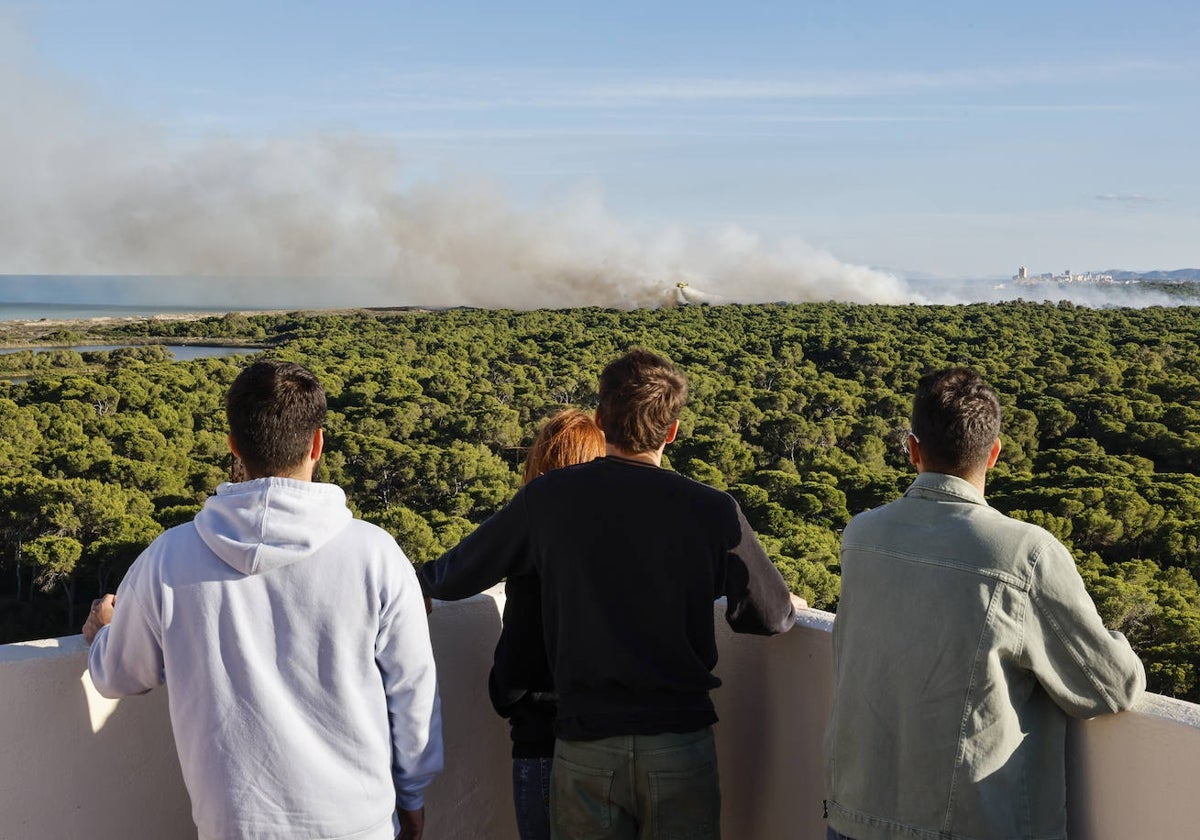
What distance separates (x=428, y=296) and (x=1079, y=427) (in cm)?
6452

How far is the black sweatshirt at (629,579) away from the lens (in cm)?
221

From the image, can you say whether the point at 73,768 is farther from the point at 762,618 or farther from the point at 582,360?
the point at 582,360

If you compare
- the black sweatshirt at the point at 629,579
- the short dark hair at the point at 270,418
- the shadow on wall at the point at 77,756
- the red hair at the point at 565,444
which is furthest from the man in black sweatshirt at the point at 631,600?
the shadow on wall at the point at 77,756

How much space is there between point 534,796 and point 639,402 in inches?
37.5

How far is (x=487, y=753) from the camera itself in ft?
9.49

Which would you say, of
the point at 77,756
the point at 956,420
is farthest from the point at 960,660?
the point at 77,756

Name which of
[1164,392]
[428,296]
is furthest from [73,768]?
[428,296]

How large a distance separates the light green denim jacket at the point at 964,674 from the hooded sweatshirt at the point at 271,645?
35.9 inches

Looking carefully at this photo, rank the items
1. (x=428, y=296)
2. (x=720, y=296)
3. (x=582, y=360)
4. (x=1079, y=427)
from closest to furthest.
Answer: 1. (x=1079, y=427)
2. (x=582, y=360)
3. (x=720, y=296)
4. (x=428, y=296)

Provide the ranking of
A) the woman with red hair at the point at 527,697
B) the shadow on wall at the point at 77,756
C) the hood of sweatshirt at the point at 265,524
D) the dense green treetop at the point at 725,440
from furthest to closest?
the dense green treetop at the point at 725,440, the woman with red hair at the point at 527,697, the shadow on wall at the point at 77,756, the hood of sweatshirt at the point at 265,524

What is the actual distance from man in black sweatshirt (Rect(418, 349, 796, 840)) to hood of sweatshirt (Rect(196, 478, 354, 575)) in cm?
46

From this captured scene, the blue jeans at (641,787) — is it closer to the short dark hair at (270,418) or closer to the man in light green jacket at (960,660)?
the man in light green jacket at (960,660)

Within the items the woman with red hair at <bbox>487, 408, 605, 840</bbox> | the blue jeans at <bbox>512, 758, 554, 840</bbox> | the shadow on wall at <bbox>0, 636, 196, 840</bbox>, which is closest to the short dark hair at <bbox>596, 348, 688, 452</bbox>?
the woman with red hair at <bbox>487, 408, 605, 840</bbox>

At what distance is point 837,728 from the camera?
2.11 m
